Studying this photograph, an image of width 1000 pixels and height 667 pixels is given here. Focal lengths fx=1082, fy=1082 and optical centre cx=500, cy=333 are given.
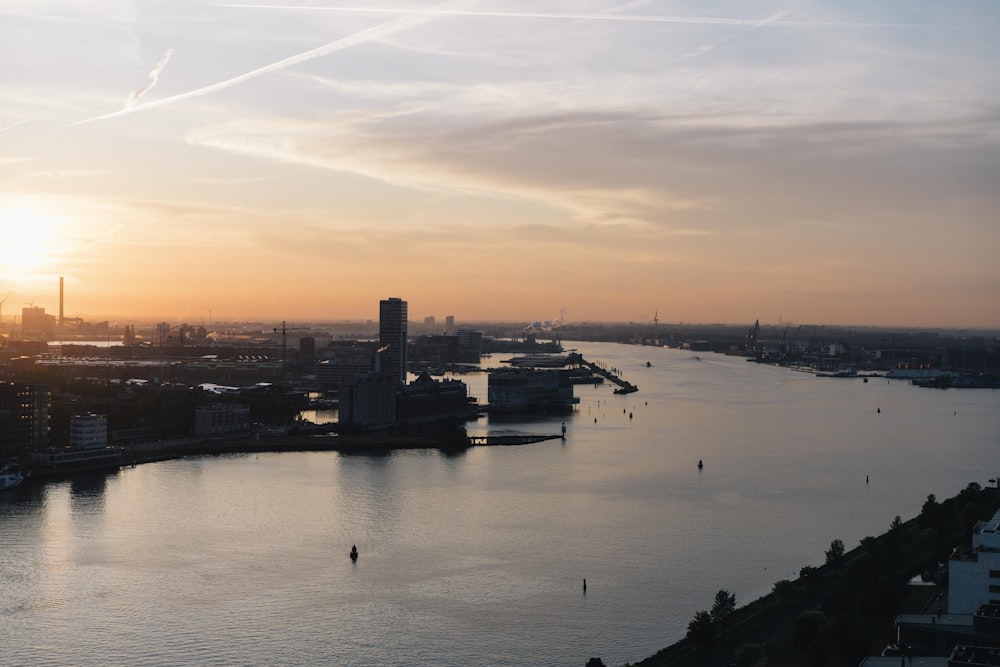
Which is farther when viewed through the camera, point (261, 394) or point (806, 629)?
point (261, 394)

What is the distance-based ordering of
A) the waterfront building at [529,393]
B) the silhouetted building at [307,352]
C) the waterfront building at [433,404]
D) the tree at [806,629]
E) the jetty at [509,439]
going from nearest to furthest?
the tree at [806,629], the jetty at [509,439], the waterfront building at [433,404], the waterfront building at [529,393], the silhouetted building at [307,352]

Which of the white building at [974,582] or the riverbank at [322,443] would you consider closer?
the white building at [974,582]

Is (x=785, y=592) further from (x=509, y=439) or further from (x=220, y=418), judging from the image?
(x=220, y=418)

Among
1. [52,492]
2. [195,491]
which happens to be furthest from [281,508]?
[52,492]

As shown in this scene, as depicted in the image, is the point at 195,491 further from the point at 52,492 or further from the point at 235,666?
the point at 235,666

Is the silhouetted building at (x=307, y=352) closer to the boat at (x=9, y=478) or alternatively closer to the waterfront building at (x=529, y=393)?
the waterfront building at (x=529, y=393)

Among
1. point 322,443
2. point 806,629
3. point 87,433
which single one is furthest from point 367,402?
point 806,629

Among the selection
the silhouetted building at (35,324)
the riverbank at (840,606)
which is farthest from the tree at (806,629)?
the silhouetted building at (35,324)
